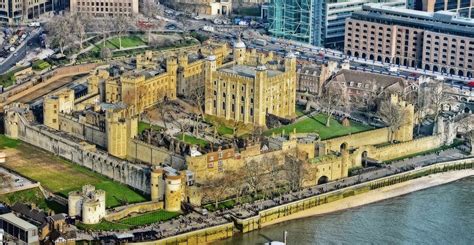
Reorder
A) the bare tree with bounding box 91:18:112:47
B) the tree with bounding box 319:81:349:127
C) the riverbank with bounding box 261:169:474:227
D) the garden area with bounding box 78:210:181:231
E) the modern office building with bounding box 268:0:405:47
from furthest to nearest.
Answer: the modern office building with bounding box 268:0:405:47 → the bare tree with bounding box 91:18:112:47 → the tree with bounding box 319:81:349:127 → the riverbank with bounding box 261:169:474:227 → the garden area with bounding box 78:210:181:231

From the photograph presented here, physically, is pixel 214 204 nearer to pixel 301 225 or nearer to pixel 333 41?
pixel 301 225

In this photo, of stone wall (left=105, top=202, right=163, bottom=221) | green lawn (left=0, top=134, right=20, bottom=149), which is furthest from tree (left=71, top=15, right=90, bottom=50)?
stone wall (left=105, top=202, right=163, bottom=221)

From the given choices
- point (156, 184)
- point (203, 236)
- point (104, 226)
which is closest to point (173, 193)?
point (156, 184)

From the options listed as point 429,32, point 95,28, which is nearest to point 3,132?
point 95,28

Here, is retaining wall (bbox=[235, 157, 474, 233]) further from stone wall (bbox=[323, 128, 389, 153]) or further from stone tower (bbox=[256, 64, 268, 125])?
stone tower (bbox=[256, 64, 268, 125])

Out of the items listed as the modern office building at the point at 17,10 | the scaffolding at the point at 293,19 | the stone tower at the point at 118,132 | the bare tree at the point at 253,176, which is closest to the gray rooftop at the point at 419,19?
the scaffolding at the point at 293,19

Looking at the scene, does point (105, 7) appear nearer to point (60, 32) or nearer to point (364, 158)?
point (60, 32)
